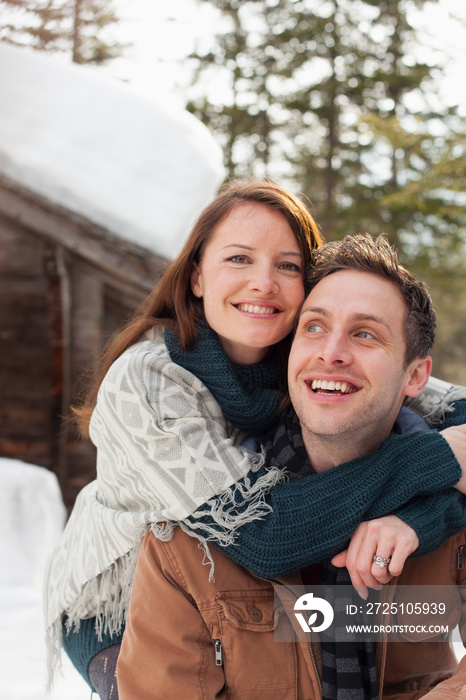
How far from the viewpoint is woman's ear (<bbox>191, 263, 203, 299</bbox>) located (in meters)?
2.50

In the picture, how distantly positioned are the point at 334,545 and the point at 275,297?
0.88 meters

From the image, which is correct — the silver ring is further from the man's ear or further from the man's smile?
the man's ear

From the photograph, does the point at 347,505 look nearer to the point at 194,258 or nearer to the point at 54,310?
the point at 194,258

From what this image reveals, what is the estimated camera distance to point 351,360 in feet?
6.45

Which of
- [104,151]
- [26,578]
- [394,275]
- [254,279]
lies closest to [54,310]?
[104,151]

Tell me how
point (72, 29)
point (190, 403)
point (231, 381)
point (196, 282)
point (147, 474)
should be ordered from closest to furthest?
point (147, 474)
point (190, 403)
point (231, 381)
point (196, 282)
point (72, 29)

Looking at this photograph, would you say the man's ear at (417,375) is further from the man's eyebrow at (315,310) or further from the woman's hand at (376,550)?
the woman's hand at (376,550)

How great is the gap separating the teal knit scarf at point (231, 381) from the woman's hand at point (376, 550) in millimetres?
573

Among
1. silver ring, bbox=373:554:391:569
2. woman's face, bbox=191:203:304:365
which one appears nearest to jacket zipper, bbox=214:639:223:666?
silver ring, bbox=373:554:391:569

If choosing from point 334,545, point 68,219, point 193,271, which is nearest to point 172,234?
point 68,219

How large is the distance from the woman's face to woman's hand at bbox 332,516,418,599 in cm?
78

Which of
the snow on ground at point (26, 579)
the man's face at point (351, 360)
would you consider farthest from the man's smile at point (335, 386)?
the snow on ground at point (26, 579)

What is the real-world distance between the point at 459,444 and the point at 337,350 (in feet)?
1.60

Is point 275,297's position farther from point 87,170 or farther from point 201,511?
point 87,170
